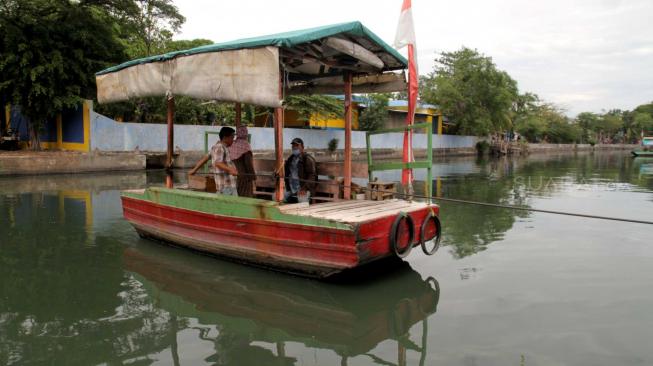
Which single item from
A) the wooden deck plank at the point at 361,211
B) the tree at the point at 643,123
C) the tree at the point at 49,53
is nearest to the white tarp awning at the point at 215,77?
the wooden deck plank at the point at 361,211

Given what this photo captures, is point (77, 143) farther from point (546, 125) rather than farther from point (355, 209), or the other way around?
point (546, 125)

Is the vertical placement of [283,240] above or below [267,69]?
below

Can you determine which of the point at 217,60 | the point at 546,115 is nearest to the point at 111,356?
the point at 217,60

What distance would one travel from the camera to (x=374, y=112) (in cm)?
3244

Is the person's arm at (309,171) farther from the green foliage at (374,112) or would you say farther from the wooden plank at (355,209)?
the green foliage at (374,112)

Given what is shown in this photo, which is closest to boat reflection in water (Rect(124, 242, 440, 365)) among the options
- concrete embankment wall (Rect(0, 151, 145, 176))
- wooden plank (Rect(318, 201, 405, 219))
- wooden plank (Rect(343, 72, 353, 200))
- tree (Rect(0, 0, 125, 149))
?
wooden plank (Rect(318, 201, 405, 219))

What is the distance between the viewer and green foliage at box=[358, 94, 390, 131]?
32.4 m

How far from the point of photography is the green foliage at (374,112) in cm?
3244

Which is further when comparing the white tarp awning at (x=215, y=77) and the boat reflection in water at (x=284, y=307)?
the white tarp awning at (x=215, y=77)

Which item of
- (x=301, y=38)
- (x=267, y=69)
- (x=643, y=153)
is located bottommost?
(x=643, y=153)

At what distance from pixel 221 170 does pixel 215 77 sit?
1.38m

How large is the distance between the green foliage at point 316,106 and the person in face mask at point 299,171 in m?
18.9

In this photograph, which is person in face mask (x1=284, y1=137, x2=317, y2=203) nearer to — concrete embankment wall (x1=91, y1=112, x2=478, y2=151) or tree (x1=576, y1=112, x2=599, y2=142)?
concrete embankment wall (x1=91, y1=112, x2=478, y2=151)

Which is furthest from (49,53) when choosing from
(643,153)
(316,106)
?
(643,153)
